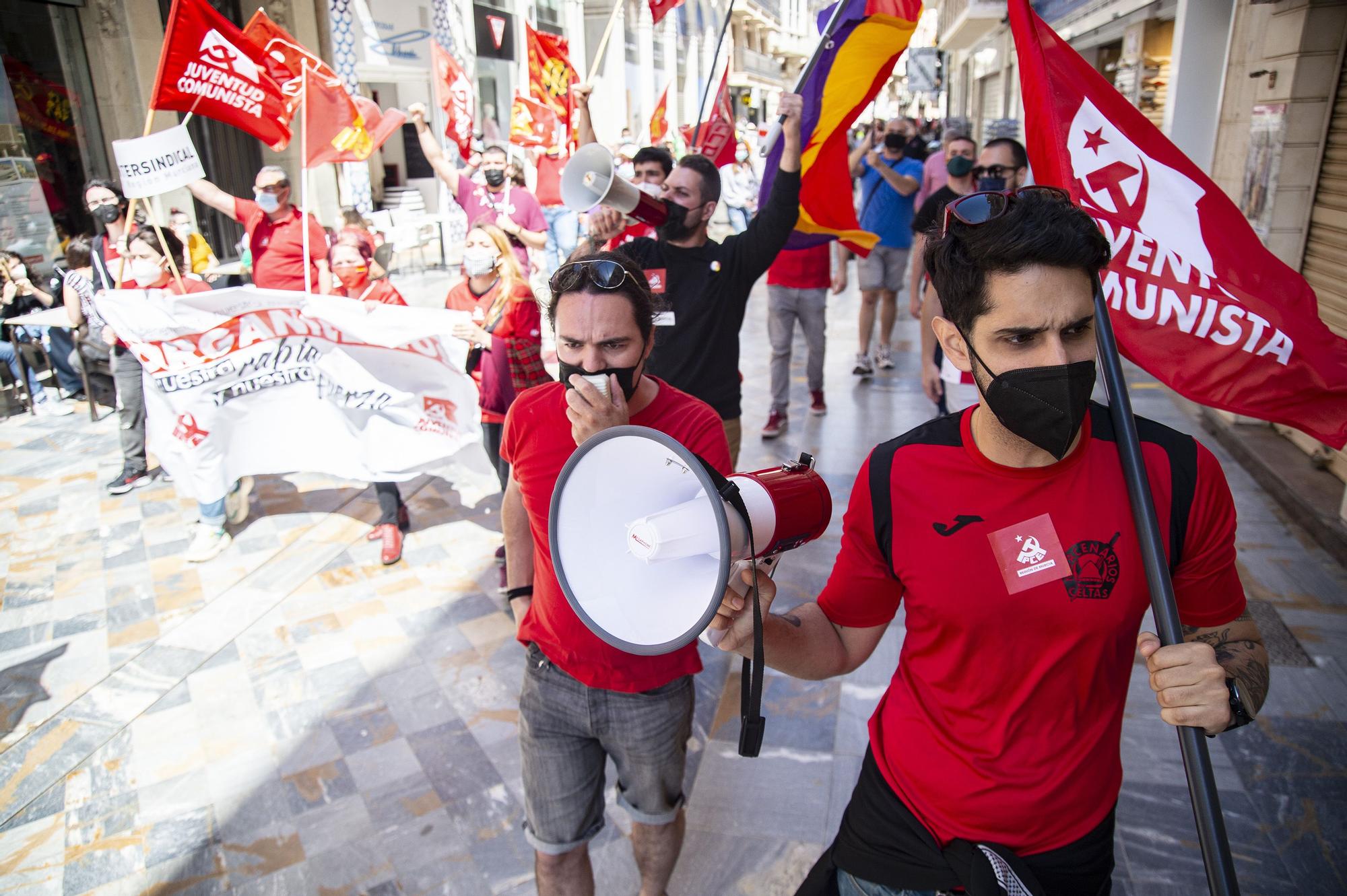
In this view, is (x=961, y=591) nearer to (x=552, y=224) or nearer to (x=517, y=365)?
(x=517, y=365)

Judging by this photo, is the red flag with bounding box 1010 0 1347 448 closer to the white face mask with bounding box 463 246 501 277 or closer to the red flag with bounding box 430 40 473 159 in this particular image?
the white face mask with bounding box 463 246 501 277

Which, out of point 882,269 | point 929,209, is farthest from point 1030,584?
point 882,269

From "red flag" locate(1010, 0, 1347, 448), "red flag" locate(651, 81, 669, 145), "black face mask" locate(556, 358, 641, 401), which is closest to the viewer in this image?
"red flag" locate(1010, 0, 1347, 448)

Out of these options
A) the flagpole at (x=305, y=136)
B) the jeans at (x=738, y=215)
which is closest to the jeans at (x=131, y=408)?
the flagpole at (x=305, y=136)

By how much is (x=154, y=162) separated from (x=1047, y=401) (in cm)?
502

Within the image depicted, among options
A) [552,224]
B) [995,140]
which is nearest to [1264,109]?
[995,140]

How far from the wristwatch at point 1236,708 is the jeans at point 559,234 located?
10442 millimetres

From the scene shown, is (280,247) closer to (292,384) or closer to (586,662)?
(292,384)

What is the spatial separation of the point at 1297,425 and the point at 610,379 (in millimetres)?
1440

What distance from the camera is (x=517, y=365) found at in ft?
13.9

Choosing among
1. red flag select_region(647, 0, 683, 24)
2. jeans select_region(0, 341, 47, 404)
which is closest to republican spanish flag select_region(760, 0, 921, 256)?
red flag select_region(647, 0, 683, 24)

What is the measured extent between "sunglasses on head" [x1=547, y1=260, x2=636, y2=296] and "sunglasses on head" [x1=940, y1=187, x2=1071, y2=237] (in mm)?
870

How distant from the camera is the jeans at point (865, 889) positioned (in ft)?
5.21

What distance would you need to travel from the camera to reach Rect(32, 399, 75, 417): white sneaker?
7547 millimetres
